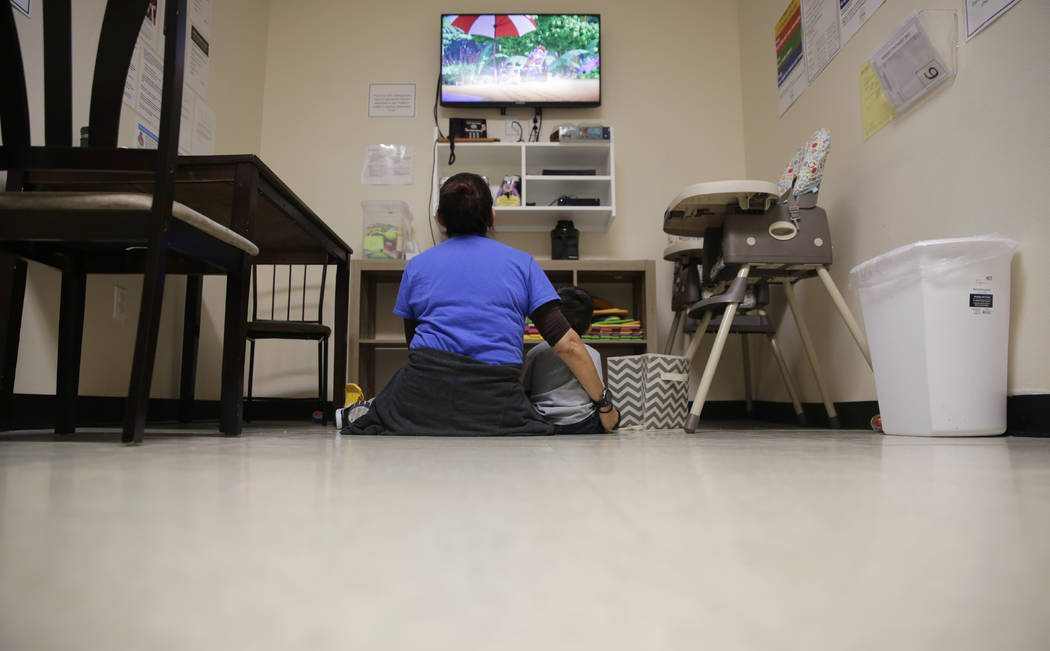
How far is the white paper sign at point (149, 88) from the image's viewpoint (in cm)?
265

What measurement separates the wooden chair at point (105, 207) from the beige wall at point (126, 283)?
0.41 meters

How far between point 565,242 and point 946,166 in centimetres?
194

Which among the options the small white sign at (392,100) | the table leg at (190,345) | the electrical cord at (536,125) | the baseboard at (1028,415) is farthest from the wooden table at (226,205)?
the baseboard at (1028,415)

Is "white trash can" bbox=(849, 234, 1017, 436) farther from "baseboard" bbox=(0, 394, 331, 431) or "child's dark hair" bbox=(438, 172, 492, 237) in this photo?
"baseboard" bbox=(0, 394, 331, 431)

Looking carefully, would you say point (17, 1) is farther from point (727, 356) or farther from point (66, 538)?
point (727, 356)

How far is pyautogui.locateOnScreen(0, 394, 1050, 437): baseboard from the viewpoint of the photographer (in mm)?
1636

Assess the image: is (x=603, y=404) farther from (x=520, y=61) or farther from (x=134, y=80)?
(x=520, y=61)

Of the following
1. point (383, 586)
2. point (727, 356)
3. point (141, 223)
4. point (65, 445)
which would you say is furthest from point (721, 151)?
point (383, 586)

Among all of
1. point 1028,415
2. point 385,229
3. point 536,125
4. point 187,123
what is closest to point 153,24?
point 187,123

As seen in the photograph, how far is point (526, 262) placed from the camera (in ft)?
6.48

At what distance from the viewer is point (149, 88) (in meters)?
2.70

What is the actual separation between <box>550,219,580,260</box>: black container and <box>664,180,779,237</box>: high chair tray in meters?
1.17

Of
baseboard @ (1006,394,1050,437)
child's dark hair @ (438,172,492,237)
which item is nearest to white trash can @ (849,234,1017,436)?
baseboard @ (1006,394,1050,437)

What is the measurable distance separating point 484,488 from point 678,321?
8.81ft
